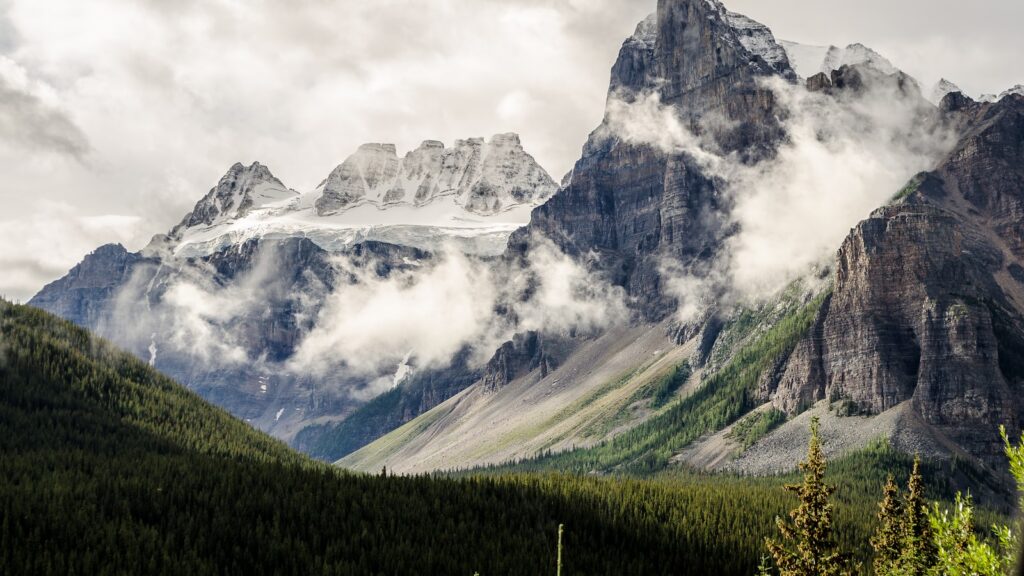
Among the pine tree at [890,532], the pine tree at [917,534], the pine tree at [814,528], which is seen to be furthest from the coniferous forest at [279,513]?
the pine tree at [814,528]

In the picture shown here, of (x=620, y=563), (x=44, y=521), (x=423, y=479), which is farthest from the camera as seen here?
(x=423, y=479)

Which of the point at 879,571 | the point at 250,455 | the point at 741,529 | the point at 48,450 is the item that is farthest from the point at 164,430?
the point at 879,571

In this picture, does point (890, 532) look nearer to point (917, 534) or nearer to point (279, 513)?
point (917, 534)

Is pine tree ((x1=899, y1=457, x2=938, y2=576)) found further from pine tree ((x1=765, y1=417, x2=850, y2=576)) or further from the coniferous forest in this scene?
the coniferous forest

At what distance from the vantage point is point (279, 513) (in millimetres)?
125562

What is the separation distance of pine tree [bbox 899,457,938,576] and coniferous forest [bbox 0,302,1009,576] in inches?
864

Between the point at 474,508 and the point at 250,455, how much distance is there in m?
63.4

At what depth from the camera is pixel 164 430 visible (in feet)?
584

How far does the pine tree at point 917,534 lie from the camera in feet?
196

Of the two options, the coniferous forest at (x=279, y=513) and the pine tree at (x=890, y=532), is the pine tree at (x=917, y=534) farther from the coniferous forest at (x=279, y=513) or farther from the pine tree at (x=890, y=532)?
the coniferous forest at (x=279, y=513)

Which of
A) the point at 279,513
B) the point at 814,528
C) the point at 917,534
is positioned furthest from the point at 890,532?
the point at 279,513

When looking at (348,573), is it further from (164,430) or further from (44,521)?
(164,430)

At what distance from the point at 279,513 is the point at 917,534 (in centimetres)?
8777

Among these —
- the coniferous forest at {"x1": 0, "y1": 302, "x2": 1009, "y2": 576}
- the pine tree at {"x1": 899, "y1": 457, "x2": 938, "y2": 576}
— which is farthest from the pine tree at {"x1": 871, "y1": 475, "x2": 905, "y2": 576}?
the coniferous forest at {"x1": 0, "y1": 302, "x2": 1009, "y2": 576}
